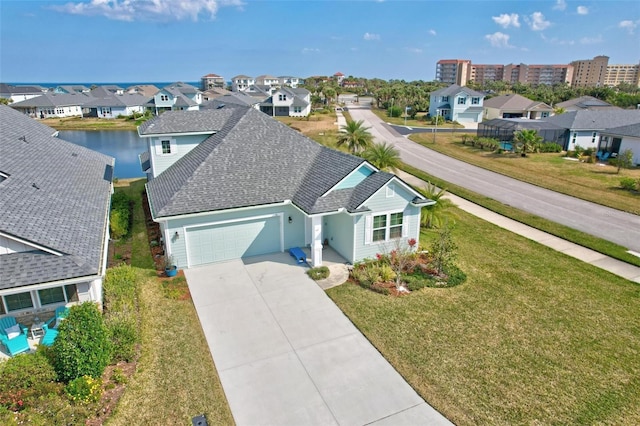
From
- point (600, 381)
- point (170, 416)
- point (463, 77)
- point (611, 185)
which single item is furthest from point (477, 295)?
point (463, 77)

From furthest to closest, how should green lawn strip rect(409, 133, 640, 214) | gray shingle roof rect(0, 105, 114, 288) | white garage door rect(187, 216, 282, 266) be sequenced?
green lawn strip rect(409, 133, 640, 214), white garage door rect(187, 216, 282, 266), gray shingle roof rect(0, 105, 114, 288)

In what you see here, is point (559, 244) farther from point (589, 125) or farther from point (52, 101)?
point (52, 101)

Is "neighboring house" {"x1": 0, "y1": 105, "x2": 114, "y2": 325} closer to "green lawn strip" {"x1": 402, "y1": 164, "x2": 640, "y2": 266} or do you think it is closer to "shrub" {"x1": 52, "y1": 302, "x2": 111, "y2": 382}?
"shrub" {"x1": 52, "y1": 302, "x2": 111, "y2": 382}

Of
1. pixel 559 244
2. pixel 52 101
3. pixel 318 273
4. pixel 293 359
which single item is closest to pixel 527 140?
pixel 559 244

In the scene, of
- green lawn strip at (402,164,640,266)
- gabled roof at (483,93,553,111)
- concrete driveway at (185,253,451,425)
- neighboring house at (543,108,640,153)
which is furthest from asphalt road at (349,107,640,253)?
gabled roof at (483,93,553,111)

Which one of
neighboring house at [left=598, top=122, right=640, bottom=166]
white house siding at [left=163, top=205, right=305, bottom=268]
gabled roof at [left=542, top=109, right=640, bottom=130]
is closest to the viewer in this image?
white house siding at [left=163, top=205, right=305, bottom=268]

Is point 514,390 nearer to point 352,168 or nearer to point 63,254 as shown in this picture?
point 352,168
